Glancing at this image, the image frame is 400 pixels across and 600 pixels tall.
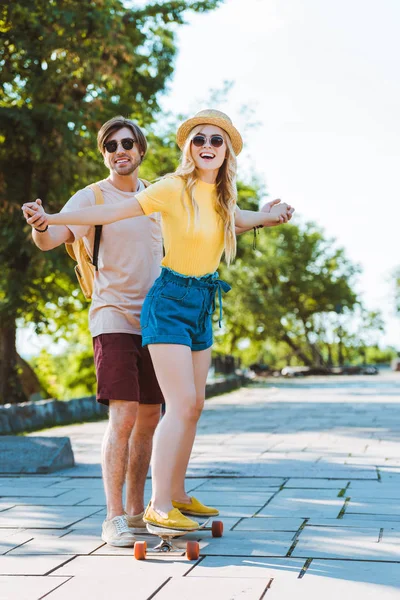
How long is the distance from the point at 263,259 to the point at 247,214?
41.5 m

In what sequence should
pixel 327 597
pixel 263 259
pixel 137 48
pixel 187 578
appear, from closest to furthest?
1. pixel 327 597
2. pixel 187 578
3. pixel 137 48
4. pixel 263 259

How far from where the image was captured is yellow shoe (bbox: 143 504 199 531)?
4250mm

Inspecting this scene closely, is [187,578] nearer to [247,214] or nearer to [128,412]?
[128,412]

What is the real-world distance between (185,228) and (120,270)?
0.47 meters

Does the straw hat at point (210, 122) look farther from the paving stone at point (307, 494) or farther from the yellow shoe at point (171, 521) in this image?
the paving stone at point (307, 494)

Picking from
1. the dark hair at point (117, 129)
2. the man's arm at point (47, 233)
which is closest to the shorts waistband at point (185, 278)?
→ the man's arm at point (47, 233)

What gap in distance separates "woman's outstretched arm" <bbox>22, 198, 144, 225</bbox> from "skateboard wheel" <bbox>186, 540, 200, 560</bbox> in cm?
147

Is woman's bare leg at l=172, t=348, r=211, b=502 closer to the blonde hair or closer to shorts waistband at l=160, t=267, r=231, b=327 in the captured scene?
shorts waistband at l=160, t=267, r=231, b=327

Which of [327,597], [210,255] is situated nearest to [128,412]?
[210,255]

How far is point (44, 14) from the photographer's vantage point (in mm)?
14227

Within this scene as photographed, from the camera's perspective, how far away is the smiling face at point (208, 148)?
455 centimetres

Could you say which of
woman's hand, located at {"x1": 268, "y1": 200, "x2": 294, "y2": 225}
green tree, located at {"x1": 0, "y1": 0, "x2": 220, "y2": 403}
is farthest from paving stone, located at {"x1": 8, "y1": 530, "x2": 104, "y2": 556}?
green tree, located at {"x1": 0, "y1": 0, "x2": 220, "y2": 403}

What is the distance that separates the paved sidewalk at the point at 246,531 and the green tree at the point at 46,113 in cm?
659

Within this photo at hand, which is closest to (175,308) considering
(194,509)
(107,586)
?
(194,509)
